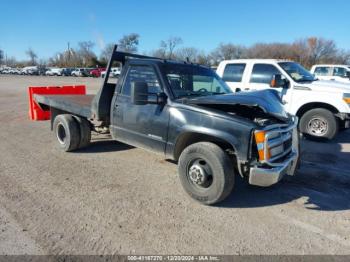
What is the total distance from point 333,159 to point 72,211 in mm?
5171

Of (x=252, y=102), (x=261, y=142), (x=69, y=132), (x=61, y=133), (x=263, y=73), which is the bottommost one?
(x=61, y=133)

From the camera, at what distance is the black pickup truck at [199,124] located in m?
3.54

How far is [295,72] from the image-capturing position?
7.71 metres

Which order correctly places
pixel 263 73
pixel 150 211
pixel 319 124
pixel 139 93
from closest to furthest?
pixel 150 211 → pixel 139 93 → pixel 319 124 → pixel 263 73

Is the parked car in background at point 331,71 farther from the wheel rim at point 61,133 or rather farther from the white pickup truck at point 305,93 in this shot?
the wheel rim at point 61,133

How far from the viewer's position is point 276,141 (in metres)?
3.61

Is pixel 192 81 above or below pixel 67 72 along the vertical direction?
below

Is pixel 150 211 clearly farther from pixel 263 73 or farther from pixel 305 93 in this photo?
pixel 263 73

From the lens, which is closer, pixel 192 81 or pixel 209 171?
pixel 209 171

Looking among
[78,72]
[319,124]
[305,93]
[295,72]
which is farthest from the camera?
[78,72]

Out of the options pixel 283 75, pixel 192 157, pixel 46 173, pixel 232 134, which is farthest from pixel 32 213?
pixel 283 75

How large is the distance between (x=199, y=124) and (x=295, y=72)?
16.6ft

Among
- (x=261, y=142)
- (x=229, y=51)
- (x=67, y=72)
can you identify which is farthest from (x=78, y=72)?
(x=261, y=142)

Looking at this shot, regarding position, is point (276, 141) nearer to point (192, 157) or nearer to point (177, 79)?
point (192, 157)
